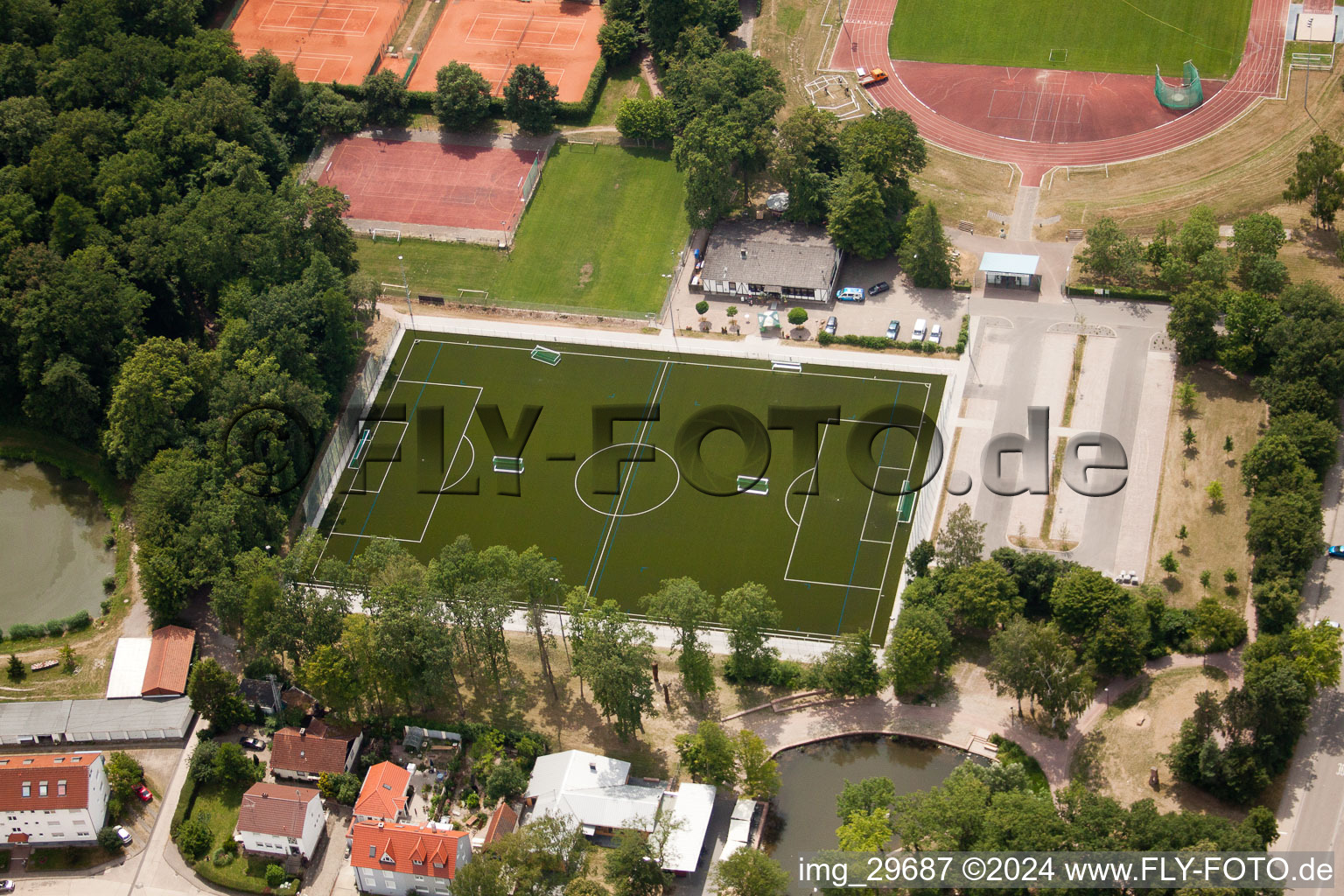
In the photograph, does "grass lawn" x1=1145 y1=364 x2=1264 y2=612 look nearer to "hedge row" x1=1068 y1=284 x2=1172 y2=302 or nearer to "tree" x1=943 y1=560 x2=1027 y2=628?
"hedge row" x1=1068 y1=284 x2=1172 y2=302

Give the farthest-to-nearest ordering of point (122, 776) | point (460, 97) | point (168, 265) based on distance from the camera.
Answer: point (460, 97)
point (168, 265)
point (122, 776)

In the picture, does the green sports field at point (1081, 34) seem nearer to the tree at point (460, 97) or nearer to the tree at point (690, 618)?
the tree at point (460, 97)

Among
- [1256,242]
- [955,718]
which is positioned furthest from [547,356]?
[1256,242]

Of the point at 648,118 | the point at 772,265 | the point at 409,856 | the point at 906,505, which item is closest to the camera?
the point at 409,856

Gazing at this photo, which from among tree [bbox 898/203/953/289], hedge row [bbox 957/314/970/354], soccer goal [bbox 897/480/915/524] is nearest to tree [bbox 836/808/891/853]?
soccer goal [bbox 897/480/915/524]

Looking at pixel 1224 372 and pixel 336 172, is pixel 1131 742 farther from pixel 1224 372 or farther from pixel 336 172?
pixel 336 172

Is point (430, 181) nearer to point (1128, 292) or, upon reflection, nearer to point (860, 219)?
point (860, 219)

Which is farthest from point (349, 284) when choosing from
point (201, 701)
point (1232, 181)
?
point (1232, 181)
